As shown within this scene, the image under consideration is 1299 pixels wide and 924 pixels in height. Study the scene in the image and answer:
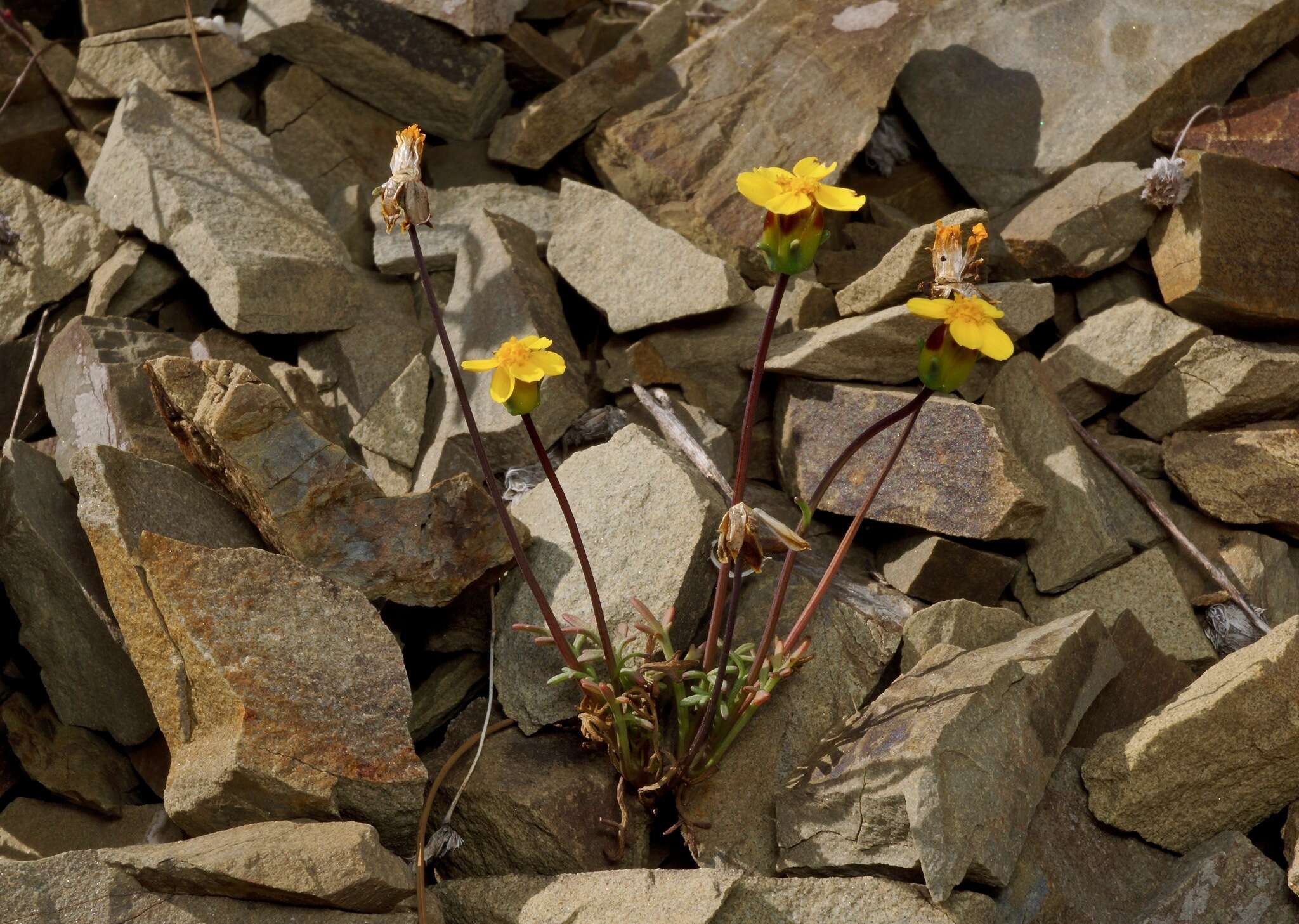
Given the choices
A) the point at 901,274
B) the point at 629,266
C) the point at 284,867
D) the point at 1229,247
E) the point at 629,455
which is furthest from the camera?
the point at 629,266

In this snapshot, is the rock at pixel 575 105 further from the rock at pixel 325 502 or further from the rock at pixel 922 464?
the rock at pixel 325 502

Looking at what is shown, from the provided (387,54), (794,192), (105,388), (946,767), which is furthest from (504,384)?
(387,54)

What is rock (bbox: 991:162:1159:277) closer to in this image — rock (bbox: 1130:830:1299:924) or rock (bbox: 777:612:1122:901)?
rock (bbox: 777:612:1122:901)

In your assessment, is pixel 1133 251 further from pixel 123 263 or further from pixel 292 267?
pixel 123 263

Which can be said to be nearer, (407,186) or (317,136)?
(407,186)

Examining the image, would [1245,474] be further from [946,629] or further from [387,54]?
[387,54]
